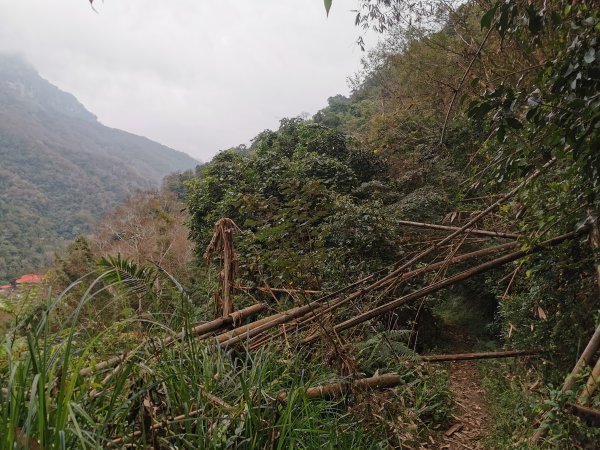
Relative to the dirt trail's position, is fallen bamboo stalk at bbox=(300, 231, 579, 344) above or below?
above

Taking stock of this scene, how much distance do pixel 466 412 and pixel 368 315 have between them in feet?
12.9

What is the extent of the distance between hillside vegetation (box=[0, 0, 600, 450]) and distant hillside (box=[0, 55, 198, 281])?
2765 cm

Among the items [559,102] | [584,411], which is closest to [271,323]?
[584,411]

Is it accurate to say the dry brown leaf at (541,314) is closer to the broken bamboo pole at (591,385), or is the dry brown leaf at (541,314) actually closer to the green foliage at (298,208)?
the broken bamboo pole at (591,385)

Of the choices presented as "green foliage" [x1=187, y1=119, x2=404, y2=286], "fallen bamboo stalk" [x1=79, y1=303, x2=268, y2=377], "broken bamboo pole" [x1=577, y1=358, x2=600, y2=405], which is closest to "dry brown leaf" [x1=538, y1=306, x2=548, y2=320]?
"broken bamboo pole" [x1=577, y1=358, x2=600, y2=405]

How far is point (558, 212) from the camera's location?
114 inches

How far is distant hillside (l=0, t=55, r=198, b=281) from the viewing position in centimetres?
4038

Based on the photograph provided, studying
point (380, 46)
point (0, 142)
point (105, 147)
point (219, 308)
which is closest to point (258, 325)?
point (219, 308)

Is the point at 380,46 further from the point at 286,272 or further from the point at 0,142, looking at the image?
the point at 0,142

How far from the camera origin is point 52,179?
205 ft

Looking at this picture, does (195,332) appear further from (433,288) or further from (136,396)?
(433,288)

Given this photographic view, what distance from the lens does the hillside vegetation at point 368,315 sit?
1.68 meters

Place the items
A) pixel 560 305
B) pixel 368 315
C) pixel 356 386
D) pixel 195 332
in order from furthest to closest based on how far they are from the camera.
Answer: pixel 560 305 → pixel 368 315 → pixel 356 386 → pixel 195 332

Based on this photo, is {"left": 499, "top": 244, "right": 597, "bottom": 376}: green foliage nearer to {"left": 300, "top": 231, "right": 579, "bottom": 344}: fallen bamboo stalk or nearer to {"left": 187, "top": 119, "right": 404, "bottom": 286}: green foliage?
{"left": 300, "top": 231, "right": 579, "bottom": 344}: fallen bamboo stalk
